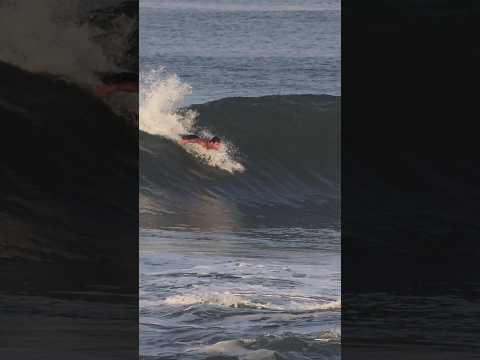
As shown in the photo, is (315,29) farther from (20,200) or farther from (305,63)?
(20,200)

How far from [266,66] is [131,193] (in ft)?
35.9

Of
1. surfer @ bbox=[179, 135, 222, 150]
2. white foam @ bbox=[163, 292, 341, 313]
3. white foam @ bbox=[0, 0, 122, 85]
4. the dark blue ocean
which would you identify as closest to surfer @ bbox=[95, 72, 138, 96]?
white foam @ bbox=[0, 0, 122, 85]

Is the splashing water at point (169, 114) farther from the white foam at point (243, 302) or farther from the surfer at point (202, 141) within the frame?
the white foam at point (243, 302)

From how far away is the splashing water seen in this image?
50.9ft

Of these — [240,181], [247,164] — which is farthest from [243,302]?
[247,164]

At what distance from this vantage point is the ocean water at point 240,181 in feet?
45.2

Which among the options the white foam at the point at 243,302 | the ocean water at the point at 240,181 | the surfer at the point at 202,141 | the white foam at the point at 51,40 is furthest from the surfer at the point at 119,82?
the surfer at the point at 202,141

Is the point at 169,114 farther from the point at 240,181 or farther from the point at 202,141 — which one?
the point at 240,181

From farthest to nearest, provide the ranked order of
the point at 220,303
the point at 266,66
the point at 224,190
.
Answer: the point at 266,66 → the point at 224,190 → the point at 220,303

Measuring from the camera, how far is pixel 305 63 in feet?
57.0

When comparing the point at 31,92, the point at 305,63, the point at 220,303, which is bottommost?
the point at 220,303

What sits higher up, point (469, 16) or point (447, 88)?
point (469, 16)

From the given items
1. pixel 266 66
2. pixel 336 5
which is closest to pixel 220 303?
pixel 266 66

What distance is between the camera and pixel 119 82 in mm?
6793
